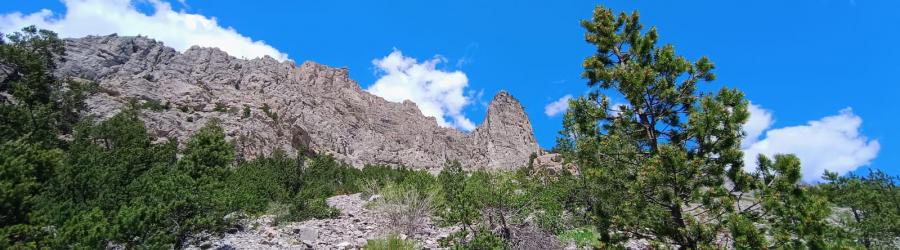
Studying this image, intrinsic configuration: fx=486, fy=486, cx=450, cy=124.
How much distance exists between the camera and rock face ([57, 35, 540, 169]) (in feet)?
207

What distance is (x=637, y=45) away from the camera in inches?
392

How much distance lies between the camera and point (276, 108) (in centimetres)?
8131

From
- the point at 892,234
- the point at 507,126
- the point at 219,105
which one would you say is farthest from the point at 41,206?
the point at 507,126

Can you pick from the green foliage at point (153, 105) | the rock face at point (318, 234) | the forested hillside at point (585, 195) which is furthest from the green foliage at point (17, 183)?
the green foliage at point (153, 105)

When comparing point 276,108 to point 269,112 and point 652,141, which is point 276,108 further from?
point 652,141

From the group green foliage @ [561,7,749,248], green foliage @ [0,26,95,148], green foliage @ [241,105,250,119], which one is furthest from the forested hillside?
green foliage @ [241,105,250,119]

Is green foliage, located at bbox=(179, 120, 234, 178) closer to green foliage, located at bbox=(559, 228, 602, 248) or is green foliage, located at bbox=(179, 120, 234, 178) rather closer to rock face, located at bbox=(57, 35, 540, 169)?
green foliage, located at bbox=(559, 228, 602, 248)

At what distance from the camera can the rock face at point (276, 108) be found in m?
63.1

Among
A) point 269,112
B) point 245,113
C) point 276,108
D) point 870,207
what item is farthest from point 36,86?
point 870,207

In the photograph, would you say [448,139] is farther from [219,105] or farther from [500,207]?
[500,207]

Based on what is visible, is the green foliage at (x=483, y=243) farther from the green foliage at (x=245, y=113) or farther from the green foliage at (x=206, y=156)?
the green foliage at (x=245, y=113)

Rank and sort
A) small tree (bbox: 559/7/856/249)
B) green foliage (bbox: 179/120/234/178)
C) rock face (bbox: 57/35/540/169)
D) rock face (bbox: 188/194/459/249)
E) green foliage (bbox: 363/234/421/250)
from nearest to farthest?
small tree (bbox: 559/7/856/249), green foliage (bbox: 363/234/421/250), rock face (bbox: 188/194/459/249), green foliage (bbox: 179/120/234/178), rock face (bbox: 57/35/540/169)

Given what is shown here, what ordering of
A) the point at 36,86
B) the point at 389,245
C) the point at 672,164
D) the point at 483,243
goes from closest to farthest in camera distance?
the point at 672,164
the point at 389,245
the point at 483,243
the point at 36,86

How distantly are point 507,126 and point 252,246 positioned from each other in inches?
2931
